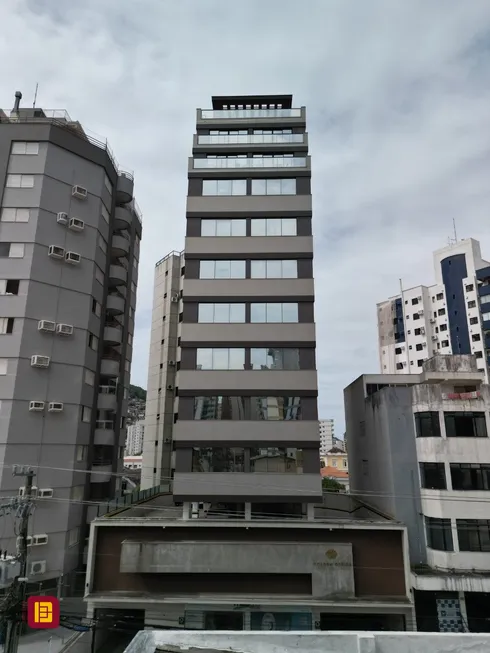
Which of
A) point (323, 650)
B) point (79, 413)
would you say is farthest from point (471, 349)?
point (323, 650)

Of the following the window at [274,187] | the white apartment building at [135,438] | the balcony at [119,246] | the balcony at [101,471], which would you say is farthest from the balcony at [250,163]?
the white apartment building at [135,438]

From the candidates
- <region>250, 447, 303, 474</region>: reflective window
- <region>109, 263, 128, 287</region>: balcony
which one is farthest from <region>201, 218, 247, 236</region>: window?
<region>250, 447, 303, 474</region>: reflective window

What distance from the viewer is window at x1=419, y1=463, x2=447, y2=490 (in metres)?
24.0

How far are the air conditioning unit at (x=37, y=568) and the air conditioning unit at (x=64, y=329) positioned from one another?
13984 mm

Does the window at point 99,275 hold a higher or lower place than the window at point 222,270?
higher

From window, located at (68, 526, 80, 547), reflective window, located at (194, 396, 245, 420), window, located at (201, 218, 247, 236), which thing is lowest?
window, located at (68, 526, 80, 547)

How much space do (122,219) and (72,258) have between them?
7530 millimetres

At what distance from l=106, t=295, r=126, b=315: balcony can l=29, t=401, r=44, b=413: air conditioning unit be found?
32.6ft

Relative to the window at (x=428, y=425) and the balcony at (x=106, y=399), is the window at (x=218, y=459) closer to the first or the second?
the balcony at (x=106, y=399)

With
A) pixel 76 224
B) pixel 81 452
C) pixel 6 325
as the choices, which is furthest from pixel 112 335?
pixel 81 452

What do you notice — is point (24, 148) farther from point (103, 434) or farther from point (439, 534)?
point (439, 534)

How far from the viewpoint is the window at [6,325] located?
27.2m

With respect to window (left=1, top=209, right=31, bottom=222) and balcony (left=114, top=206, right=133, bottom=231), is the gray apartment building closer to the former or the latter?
window (left=1, top=209, right=31, bottom=222)

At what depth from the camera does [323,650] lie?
8.05 m
